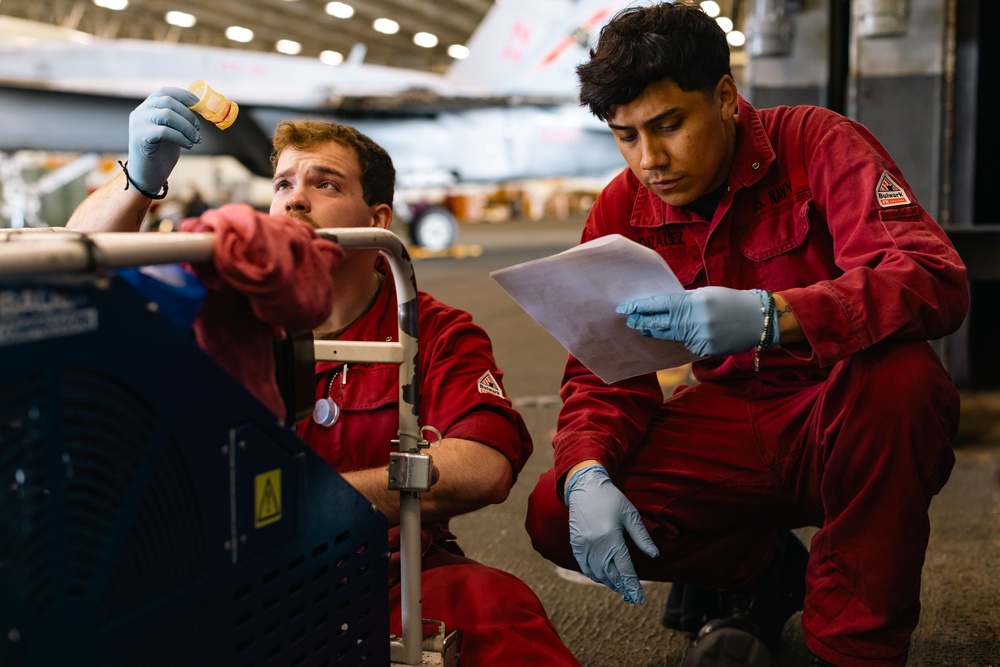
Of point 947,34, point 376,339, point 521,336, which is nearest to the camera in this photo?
point 376,339

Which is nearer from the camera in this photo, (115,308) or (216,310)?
(115,308)

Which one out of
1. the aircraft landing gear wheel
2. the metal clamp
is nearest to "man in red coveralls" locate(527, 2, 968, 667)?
the metal clamp

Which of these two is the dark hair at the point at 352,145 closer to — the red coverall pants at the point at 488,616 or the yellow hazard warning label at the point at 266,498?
the red coverall pants at the point at 488,616

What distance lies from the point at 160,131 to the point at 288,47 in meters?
29.6

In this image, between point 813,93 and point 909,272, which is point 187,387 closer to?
point 909,272

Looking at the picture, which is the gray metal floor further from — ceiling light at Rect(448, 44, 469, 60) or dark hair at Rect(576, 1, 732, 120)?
ceiling light at Rect(448, 44, 469, 60)

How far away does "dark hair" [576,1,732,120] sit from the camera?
58.1 inches

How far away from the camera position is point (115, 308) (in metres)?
0.73

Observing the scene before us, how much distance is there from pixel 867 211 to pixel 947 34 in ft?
9.58

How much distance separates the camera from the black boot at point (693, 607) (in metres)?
1.77

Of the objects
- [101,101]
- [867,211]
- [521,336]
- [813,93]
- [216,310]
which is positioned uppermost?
[101,101]

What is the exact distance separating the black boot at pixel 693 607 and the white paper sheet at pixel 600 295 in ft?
1.82

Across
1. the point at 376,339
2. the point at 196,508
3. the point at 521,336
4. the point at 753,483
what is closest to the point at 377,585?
the point at 196,508

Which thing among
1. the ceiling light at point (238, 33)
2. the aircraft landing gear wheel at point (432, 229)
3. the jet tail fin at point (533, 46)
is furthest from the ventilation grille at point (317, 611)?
the ceiling light at point (238, 33)
